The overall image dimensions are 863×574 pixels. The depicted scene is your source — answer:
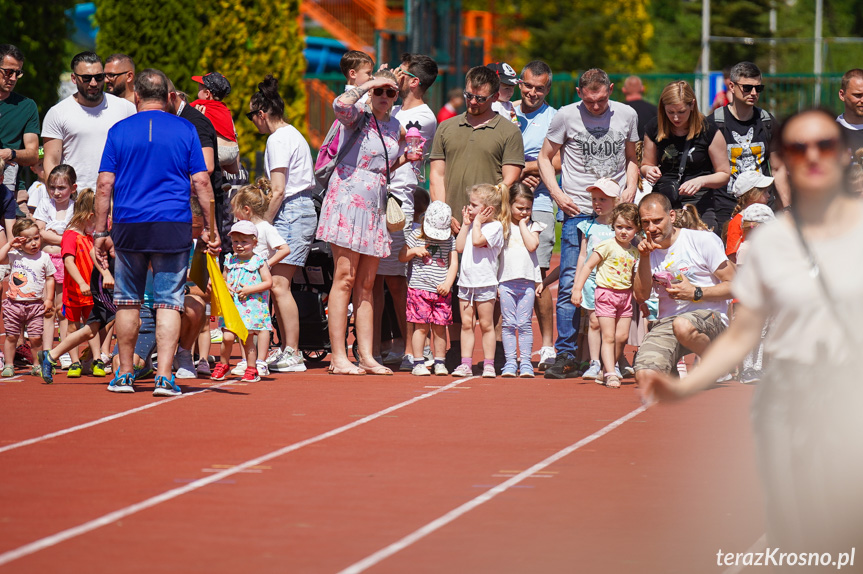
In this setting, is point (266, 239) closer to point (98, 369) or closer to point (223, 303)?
point (223, 303)

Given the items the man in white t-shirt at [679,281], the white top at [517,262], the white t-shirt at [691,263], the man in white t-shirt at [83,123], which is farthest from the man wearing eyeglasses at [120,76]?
the white t-shirt at [691,263]

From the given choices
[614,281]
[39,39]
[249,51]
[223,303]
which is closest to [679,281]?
[614,281]

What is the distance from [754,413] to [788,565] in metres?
0.50

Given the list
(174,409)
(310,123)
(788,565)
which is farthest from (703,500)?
(310,123)

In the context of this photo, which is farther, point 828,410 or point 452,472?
point 452,472

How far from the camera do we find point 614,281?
9922mm

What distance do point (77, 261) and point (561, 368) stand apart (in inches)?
152

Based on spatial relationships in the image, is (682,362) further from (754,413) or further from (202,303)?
(754,413)

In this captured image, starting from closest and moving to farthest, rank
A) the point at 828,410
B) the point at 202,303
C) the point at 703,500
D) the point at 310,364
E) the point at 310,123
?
1. the point at 828,410
2. the point at 703,500
3. the point at 202,303
4. the point at 310,364
5. the point at 310,123

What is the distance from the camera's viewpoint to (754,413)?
14.3 ft

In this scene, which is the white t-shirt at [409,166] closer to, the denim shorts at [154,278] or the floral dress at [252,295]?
the floral dress at [252,295]

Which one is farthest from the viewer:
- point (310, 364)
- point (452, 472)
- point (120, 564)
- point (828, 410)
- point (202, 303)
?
point (310, 364)

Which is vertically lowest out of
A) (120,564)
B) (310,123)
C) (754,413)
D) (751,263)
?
(120,564)

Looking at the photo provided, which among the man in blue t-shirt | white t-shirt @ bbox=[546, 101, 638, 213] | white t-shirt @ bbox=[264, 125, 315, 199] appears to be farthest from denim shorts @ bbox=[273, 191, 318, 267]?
white t-shirt @ bbox=[546, 101, 638, 213]
